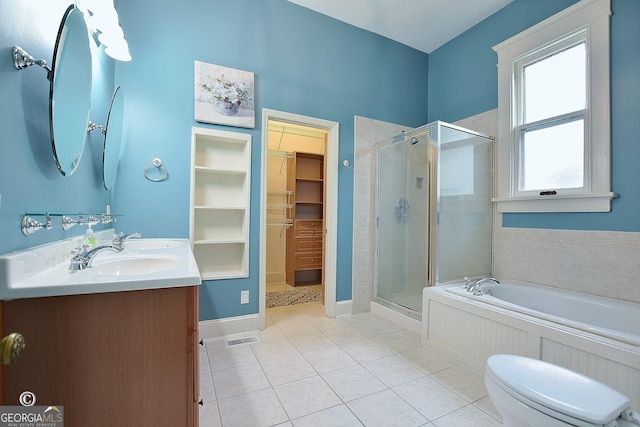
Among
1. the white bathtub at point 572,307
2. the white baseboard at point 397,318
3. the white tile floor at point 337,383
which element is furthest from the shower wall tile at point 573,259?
the white tile floor at point 337,383

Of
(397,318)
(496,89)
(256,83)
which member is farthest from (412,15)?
(397,318)

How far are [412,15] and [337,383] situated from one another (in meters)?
3.46

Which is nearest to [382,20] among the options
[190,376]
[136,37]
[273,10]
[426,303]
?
[273,10]

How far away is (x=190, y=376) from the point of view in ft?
2.85

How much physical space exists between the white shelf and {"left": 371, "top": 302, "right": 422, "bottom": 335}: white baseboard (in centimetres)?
150

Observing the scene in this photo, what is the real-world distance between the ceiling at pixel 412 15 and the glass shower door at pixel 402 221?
51.7 inches

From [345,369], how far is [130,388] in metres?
1.38

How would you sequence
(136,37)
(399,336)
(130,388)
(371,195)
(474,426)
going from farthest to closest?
(371,195) < (399,336) < (136,37) < (474,426) < (130,388)

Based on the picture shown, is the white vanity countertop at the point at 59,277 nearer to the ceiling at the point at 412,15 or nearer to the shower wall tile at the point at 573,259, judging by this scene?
the shower wall tile at the point at 573,259

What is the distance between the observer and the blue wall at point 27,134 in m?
0.79

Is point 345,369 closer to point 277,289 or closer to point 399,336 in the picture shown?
point 399,336

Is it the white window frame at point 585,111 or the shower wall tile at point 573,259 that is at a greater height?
the white window frame at point 585,111

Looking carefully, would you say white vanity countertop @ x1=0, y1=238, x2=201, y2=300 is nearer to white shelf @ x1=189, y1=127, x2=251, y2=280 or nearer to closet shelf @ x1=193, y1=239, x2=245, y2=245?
closet shelf @ x1=193, y1=239, x2=245, y2=245

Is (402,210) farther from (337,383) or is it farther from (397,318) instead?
(337,383)
